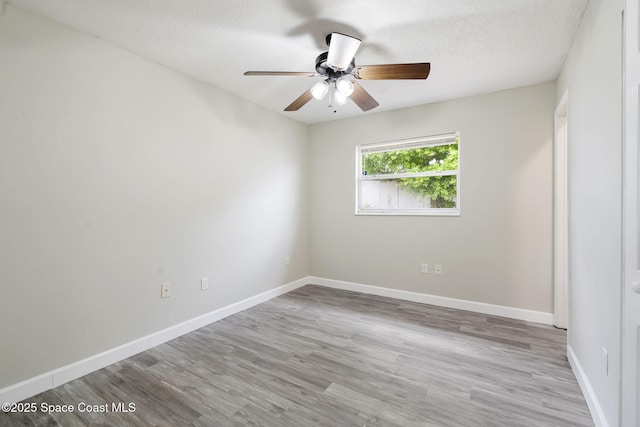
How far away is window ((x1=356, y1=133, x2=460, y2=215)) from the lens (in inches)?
136

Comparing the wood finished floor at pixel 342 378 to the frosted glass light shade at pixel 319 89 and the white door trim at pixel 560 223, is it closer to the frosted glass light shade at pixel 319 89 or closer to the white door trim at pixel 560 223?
the white door trim at pixel 560 223

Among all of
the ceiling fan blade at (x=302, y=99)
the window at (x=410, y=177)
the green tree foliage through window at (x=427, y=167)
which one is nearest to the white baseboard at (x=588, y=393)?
the window at (x=410, y=177)

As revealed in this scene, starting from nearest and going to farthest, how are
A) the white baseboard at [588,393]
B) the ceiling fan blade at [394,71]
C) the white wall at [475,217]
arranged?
the white baseboard at [588,393]
the ceiling fan blade at [394,71]
the white wall at [475,217]

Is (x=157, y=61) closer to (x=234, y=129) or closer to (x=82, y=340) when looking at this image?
(x=234, y=129)

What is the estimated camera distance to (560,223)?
275 cm

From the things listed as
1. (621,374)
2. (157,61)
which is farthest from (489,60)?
(157,61)

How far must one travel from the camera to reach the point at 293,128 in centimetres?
414

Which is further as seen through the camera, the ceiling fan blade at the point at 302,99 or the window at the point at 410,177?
the window at the point at 410,177

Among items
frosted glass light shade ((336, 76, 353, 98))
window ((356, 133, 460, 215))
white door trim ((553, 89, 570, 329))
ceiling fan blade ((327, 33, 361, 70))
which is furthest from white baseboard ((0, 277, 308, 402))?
white door trim ((553, 89, 570, 329))

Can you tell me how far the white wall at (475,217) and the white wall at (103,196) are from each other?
153 cm

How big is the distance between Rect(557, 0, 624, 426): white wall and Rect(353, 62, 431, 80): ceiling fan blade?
892mm

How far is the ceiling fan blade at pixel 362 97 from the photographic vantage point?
2268 mm

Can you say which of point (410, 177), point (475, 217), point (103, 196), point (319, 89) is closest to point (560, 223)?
point (475, 217)

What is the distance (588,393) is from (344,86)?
2.51 meters
